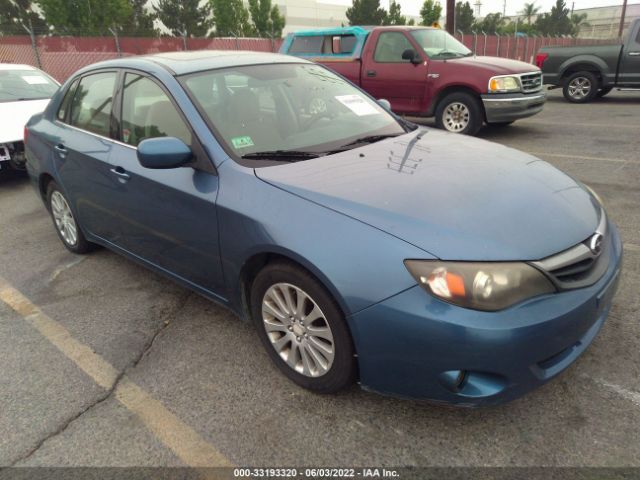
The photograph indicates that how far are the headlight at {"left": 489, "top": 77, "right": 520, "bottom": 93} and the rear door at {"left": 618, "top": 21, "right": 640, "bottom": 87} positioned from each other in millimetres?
4910

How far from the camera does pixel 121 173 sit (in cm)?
318

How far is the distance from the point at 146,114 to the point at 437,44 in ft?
23.1

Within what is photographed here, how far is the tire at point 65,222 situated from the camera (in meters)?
4.17

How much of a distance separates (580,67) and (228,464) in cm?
1263

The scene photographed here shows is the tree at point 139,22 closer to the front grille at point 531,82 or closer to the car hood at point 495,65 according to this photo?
the car hood at point 495,65

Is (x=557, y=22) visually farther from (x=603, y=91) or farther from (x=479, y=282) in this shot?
(x=479, y=282)

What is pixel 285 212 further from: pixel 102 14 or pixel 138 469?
pixel 102 14

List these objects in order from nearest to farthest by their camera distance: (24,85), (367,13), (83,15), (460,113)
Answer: (24,85) → (460,113) → (83,15) → (367,13)

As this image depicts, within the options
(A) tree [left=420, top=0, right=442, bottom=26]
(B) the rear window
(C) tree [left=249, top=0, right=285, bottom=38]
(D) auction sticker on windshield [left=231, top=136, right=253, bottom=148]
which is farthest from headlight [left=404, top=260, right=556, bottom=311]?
(A) tree [left=420, top=0, right=442, bottom=26]

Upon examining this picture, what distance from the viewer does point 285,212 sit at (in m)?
2.30

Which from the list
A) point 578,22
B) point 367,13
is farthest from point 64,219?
point 578,22

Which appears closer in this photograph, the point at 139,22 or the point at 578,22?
the point at 139,22

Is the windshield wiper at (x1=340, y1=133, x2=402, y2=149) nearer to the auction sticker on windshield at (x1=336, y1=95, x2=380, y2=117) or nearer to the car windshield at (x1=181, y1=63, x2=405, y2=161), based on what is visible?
the car windshield at (x1=181, y1=63, x2=405, y2=161)

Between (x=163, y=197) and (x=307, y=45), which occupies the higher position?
(x=307, y=45)
